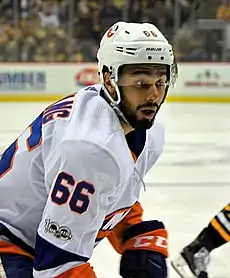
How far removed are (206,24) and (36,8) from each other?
1921 millimetres

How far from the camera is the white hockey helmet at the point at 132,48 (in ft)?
4.62

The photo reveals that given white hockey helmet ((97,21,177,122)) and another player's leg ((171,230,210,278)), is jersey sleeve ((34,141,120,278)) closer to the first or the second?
white hockey helmet ((97,21,177,122))

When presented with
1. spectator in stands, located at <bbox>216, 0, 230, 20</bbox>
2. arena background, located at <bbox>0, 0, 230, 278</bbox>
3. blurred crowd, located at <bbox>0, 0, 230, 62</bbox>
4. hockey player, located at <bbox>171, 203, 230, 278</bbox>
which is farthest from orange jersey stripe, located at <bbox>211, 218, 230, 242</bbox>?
spectator in stands, located at <bbox>216, 0, 230, 20</bbox>

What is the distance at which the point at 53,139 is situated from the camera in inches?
54.6

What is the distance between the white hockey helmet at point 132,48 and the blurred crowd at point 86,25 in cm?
649

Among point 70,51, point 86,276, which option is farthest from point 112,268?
point 70,51

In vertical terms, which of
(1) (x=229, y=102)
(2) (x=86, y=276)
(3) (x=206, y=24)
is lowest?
(1) (x=229, y=102)

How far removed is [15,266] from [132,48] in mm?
488

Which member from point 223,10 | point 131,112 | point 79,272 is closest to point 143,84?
point 131,112

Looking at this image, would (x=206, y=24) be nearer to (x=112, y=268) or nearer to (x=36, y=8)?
(x=36, y=8)

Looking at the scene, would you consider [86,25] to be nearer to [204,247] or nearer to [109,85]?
[204,247]

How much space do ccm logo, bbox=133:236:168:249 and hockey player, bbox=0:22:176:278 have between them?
149mm

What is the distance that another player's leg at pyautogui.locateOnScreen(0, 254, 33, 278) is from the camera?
1.47 m

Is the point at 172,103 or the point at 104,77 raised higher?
the point at 104,77
